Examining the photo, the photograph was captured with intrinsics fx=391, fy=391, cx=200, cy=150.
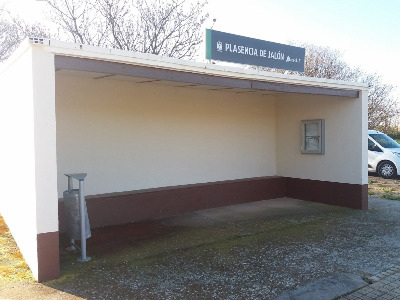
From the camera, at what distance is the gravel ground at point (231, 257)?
14.7 ft

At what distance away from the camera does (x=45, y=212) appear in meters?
4.60

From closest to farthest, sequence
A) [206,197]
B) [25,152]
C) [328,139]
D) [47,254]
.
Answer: [47,254]
[25,152]
[206,197]
[328,139]

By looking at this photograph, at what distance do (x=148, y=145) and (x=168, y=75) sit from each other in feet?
8.53

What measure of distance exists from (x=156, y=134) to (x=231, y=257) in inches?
134

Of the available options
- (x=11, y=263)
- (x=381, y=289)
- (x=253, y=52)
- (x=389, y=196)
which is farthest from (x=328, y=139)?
(x=11, y=263)

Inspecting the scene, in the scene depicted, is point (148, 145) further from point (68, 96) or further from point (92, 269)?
point (92, 269)

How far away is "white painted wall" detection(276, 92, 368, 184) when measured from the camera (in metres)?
8.48

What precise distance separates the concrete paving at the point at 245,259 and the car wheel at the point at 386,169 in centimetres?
694

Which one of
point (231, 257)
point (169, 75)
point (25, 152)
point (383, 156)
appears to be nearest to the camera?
point (25, 152)

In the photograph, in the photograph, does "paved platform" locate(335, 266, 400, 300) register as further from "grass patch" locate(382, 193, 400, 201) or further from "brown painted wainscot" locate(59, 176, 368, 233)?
"grass patch" locate(382, 193, 400, 201)

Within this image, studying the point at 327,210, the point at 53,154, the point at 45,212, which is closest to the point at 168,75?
the point at 53,154

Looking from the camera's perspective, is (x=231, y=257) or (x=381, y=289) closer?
(x=381, y=289)

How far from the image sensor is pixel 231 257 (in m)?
5.52

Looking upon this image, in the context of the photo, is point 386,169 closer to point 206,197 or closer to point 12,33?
point 206,197
